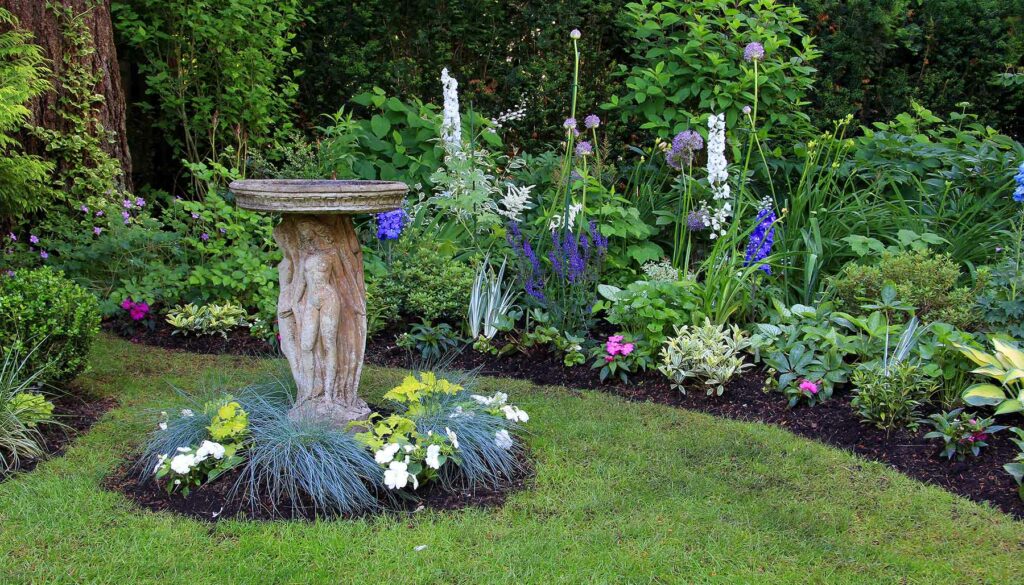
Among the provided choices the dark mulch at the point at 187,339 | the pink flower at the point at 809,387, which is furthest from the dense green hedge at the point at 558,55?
the pink flower at the point at 809,387

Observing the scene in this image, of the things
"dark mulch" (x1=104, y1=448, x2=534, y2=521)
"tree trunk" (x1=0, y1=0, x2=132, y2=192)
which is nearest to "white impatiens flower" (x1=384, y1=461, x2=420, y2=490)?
"dark mulch" (x1=104, y1=448, x2=534, y2=521)

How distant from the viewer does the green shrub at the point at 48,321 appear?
170 inches

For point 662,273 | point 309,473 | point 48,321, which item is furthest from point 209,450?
point 662,273

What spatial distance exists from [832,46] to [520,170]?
3064mm

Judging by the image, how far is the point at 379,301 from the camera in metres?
5.75

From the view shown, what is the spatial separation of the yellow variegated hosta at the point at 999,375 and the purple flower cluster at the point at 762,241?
1.57 meters

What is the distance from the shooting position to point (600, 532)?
342 cm

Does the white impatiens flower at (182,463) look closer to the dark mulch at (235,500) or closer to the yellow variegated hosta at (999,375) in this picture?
the dark mulch at (235,500)

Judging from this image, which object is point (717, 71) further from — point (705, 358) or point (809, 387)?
point (809, 387)

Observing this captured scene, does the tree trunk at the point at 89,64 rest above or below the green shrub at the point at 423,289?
above

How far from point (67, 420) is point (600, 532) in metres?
2.93

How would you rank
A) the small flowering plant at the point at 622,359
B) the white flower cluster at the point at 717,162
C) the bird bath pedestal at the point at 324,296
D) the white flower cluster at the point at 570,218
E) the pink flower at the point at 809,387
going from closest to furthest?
1. the bird bath pedestal at the point at 324,296
2. the pink flower at the point at 809,387
3. the small flowering plant at the point at 622,359
4. the white flower cluster at the point at 717,162
5. the white flower cluster at the point at 570,218

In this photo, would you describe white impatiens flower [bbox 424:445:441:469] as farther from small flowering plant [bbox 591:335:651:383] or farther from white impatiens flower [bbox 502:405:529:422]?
small flowering plant [bbox 591:335:651:383]

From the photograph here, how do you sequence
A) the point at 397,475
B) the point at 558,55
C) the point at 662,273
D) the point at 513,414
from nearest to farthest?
the point at 397,475
the point at 513,414
the point at 662,273
the point at 558,55
